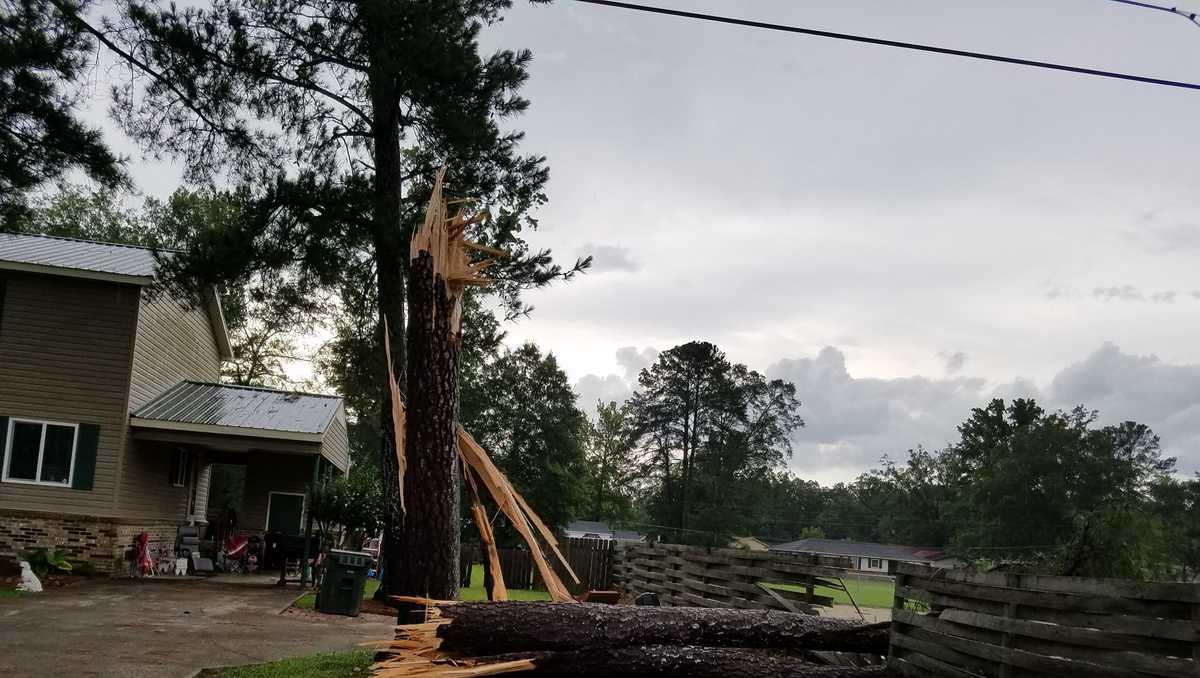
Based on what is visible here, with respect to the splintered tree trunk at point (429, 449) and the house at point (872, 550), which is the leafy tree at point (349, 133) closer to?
the splintered tree trunk at point (429, 449)

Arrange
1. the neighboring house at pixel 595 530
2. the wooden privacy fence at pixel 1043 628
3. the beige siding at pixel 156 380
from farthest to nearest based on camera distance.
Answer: the neighboring house at pixel 595 530, the beige siding at pixel 156 380, the wooden privacy fence at pixel 1043 628

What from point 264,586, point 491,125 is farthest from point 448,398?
point 264,586

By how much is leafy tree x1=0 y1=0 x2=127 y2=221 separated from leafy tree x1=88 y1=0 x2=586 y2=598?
3.60 feet

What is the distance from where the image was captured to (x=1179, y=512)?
5359 cm

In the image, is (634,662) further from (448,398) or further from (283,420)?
(283,420)

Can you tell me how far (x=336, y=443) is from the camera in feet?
76.4

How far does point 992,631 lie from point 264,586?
601 inches

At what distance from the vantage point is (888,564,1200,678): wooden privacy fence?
4375 millimetres

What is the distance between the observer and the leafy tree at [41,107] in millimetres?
11195

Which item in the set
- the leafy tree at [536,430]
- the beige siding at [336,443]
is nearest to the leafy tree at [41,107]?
the beige siding at [336,443]

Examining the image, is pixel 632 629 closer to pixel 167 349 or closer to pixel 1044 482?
pixel 167 349

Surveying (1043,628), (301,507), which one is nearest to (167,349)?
(301,507)

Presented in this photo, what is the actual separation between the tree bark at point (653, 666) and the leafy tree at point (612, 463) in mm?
49146

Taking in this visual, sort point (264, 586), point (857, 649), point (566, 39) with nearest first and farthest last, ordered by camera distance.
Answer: point (857, 649) < point (566, 39) < point (264, 586)
